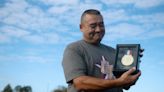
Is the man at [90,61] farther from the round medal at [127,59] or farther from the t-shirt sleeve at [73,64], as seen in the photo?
the round medal at [127,59]

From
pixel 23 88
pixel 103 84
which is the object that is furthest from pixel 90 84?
pixel 23 88

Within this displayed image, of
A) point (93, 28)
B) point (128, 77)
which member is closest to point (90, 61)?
point (93, 28)

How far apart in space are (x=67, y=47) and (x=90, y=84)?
0.82m

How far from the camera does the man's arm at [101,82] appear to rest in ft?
17.5

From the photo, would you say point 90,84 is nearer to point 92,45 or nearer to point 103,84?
point 103,84

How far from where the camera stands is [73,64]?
5816 millimetres

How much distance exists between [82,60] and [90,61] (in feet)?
0.41

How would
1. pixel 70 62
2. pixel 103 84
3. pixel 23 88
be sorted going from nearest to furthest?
1. pixel 103 84
2. pixel 70 62
3. pixel 23 88

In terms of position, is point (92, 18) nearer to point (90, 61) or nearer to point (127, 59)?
point (90, 61)

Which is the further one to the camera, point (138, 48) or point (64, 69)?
point (64, 69)

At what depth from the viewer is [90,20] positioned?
19.9ft

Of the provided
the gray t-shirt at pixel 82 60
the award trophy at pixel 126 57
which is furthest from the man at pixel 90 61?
the award trophy at pixel 126 57

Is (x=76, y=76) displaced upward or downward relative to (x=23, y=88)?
upward

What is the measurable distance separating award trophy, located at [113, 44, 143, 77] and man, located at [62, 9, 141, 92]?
0.11 metres
